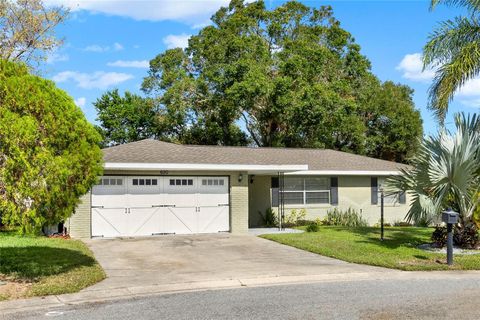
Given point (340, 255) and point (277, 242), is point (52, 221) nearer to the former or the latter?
point (340, 255)

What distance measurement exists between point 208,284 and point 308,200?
14.0m

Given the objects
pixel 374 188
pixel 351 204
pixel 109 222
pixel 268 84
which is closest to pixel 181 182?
pixel 109 222

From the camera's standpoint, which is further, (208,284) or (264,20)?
(264,20)

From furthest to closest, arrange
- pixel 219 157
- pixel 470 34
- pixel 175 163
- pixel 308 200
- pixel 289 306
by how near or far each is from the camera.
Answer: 1. pixel 308 200
2. pixel 219 157
3. pixel 175 163
4. pixel 470 34
5. pixel 289 306

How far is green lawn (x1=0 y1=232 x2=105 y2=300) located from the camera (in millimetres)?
9352

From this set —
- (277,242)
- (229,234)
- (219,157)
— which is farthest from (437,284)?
(219,157)

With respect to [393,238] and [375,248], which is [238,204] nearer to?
[393,238]

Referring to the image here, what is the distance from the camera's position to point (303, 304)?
8297 mm

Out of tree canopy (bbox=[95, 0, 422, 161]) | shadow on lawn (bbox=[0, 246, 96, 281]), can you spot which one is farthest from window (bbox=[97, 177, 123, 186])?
tree canopy (bbox=[95, 0, 422, 161])

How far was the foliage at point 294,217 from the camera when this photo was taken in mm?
22612

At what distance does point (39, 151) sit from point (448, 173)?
33.0 ft

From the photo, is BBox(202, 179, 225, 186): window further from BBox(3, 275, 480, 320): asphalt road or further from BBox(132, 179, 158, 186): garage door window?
BBox(3, 275, 480, 320): asphalt road

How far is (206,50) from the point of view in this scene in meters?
37.9

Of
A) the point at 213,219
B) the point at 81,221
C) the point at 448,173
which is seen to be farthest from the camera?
the point at 213,219
